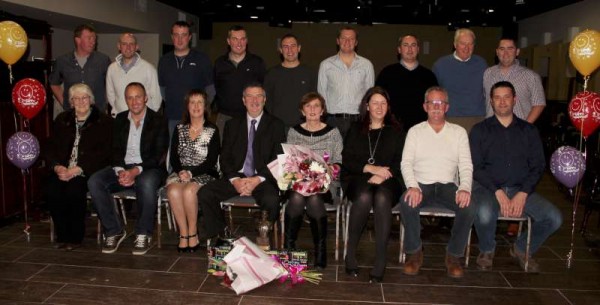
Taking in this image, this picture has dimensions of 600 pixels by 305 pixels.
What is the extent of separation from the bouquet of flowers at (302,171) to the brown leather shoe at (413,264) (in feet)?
2.60

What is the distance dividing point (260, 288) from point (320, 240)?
60cm

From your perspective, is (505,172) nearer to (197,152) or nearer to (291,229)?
(291,229)

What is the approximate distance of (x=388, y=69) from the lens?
4656 millimetres

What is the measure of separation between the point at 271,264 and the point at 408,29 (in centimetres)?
1189

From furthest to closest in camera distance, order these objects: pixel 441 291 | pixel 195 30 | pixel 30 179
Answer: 1. pixel 195 30
2. pixel 30 179
3. pixel 441 291

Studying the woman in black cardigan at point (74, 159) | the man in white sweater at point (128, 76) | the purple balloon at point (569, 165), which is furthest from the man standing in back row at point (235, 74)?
the purple balloon at point (569, 165)

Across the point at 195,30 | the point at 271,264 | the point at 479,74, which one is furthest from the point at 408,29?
the point at 271,264

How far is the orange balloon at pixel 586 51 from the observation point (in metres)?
4.11

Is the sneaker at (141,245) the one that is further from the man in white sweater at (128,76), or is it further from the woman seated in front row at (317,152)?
the man in white sweater at (128,76)

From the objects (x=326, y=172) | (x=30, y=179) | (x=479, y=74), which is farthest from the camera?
(x=30, y=179)

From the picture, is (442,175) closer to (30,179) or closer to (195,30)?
(30,179)

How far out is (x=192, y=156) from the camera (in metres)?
4.25

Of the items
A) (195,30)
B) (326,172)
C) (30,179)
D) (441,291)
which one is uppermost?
(195,30)

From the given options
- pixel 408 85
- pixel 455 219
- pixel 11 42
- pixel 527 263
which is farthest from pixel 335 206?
pixel 11 42
